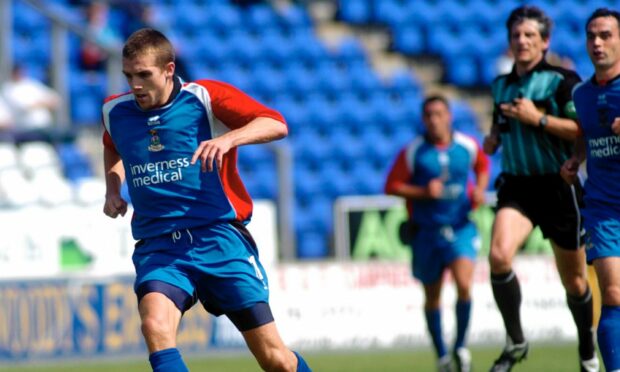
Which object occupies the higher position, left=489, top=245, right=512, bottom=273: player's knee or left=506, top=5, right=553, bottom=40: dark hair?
left=506, top=5, right=553, bottom=40: dark hair

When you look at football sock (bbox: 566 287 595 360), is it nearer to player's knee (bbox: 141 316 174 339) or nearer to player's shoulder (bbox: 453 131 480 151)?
player's shoulder (bbox: 453 131 480 151)

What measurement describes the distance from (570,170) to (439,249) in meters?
3.54

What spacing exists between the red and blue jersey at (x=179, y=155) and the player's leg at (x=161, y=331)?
0.46 meters

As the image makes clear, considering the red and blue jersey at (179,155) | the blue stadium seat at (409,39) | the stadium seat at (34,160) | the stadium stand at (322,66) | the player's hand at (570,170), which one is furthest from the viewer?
the blue stadium seat at (409,39)

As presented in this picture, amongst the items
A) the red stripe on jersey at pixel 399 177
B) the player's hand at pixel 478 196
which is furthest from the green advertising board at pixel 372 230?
the player's hand at pixel 478 196

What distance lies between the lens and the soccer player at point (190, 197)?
6.49 meters

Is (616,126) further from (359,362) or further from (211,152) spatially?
(359,362)

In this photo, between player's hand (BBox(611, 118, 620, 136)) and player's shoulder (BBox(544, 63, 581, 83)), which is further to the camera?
player's shoulder (BBox(544, 63, 581, 83))

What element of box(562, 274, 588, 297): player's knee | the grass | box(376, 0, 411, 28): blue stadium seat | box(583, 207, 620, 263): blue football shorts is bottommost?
the grass

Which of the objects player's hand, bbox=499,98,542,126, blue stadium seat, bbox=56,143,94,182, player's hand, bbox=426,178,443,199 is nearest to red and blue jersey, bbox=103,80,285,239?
player's hand, bbox=499,98,542,126

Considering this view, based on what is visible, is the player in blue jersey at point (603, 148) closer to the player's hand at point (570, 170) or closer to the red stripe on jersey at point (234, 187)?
the player's hand at point (570, 170)

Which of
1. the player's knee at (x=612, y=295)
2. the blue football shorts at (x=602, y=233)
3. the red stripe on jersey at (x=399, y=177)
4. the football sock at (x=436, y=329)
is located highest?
the red stripe on jersey at (x=399, y=177)

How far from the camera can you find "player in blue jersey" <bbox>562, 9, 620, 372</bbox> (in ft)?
23.5

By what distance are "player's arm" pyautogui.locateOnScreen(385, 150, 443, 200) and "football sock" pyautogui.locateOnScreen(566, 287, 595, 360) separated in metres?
2.74
